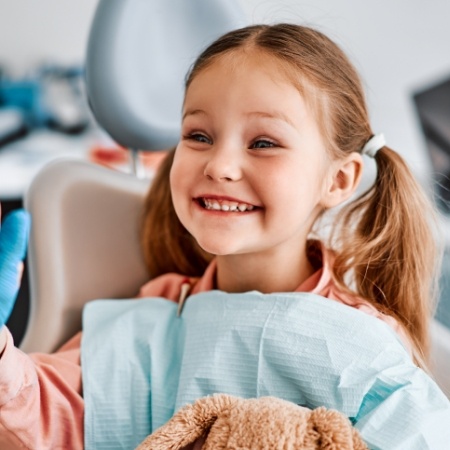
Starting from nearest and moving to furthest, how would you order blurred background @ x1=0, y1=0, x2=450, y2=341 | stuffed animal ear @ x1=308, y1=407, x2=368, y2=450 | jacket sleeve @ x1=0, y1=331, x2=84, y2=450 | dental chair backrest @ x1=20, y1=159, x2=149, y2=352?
stuffed animal ear @ x1=308, y1=407, x2=368, y2=450 < jacket sleeve @ x1=0, y1=331, x2=84, y2=450 < dental chair backrest @ x1=20, y1=159, x2=149, y2=352 < blurred background @ x1=0, y1=0, x2=450, y2=341

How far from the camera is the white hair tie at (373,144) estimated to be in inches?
34.6

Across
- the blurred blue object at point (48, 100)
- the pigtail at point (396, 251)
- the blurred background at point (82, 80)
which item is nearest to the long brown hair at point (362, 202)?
the pigtail at point (396, 251)

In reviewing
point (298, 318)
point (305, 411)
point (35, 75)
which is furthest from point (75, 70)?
point (305, 411)

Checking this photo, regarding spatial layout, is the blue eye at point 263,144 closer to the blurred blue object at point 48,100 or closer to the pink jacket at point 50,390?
the pink jacket at point 50,390

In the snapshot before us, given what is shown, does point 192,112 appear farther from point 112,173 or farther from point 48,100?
point 48,100

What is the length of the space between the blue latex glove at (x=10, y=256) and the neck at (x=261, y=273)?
1.02ft

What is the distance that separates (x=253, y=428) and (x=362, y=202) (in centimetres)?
42

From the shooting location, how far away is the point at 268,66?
2.53ft

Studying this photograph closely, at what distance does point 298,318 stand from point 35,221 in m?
0.43

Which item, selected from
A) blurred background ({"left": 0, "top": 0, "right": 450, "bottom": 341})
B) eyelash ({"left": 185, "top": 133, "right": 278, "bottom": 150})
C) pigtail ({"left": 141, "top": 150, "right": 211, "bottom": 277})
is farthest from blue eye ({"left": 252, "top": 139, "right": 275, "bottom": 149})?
blurred background ({"left": 0, "top": 0, "right": 450, "bottom": 341})

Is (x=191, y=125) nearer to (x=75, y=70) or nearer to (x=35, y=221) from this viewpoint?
(x=35, y=221)

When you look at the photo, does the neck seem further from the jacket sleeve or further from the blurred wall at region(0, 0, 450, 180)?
the blurred wall at region(0, 0, 450, 180)

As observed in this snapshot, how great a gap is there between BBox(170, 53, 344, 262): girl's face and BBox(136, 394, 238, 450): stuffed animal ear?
0.62 feet

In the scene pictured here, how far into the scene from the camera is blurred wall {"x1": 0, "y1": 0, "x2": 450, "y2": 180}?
7.22 ft
